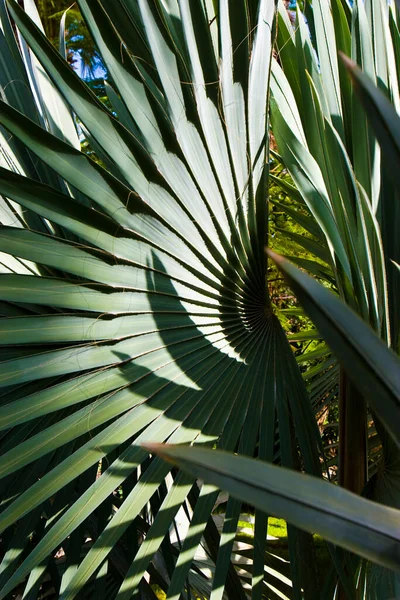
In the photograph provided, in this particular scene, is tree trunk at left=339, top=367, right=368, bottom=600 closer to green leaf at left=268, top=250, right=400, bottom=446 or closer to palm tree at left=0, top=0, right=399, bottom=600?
palm tree at left=0, top=0, right=399, bottom=600

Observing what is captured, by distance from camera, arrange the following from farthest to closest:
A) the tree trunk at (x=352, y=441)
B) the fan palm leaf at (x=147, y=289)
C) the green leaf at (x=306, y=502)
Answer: the tree trunk at (x=352, y=441), the fan palm leaf at (x=147, y=289), the green leaf at (x=306, y=502)

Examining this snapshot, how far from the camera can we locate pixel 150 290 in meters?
0.94

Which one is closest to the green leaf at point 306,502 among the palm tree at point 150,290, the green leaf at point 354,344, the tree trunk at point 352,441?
the green leaf at point 354,344

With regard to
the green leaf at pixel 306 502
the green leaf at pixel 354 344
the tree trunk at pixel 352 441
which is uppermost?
the green leaf at pixel 354 344

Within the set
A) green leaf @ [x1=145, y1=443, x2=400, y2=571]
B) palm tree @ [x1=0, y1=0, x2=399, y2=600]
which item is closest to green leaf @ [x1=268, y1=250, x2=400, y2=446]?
green leaf @ [x1=145, y1=443, x2=400, y2=571]

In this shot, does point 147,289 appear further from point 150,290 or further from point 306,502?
point 306,502

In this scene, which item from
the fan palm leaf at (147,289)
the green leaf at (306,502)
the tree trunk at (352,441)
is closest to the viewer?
the green leaf at (306,502)

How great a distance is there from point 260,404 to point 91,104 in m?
0.60

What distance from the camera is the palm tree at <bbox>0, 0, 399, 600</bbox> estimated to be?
833mm

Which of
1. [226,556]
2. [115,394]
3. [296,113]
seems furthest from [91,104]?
[226,556]

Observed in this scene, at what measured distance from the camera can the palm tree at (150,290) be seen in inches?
32.8

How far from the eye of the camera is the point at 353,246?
943mm

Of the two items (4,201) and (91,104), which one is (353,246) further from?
(4,201)

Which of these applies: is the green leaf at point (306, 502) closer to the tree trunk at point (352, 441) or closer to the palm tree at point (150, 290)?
the palm tree at point (150, 290)
